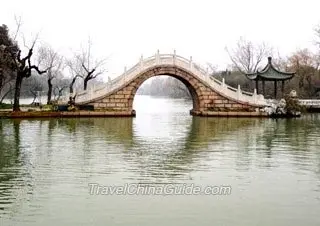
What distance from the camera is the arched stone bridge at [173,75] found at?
2528 cm

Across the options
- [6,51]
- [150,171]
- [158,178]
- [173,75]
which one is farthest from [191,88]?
[158,178]

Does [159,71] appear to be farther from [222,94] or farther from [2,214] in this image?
[2,214]

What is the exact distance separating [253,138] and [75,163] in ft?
24.2

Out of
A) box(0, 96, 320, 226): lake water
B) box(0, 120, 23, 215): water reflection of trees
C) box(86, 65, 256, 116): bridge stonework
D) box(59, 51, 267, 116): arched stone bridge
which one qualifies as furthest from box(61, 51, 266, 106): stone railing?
box(0, 96, 320, 226): lake water

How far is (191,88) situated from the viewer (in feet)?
88.4

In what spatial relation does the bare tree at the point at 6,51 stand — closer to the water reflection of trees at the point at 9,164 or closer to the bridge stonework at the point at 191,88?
the bridge stonework at the point at 191,88

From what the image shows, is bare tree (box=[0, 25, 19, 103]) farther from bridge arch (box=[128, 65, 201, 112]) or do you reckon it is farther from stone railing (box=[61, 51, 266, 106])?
bridge arch (box=[128, 65, 201, 112])

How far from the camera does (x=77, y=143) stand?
13.4m

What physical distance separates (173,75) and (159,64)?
114cm

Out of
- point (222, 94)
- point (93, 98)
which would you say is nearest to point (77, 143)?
point (93, 98)

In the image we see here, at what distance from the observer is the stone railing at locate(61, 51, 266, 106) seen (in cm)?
2520

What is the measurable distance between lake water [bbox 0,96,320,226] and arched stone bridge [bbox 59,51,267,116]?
31.8ft

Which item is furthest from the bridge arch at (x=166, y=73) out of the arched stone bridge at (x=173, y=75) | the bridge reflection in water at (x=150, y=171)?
the bridge reflection in water at (x=150, y=171)

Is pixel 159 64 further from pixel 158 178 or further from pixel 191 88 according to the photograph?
pixel 158 178
